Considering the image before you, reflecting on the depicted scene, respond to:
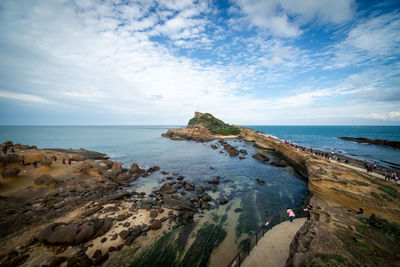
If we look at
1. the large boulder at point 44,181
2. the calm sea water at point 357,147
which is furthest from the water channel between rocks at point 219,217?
the calm sea water at point 357,147

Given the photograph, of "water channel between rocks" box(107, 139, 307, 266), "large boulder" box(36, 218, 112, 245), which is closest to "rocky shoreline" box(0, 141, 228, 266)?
"large boulder" box(36, 218, 112, 245)

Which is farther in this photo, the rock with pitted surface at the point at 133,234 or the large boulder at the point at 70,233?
the rock with pitted surface at the point at 133,234

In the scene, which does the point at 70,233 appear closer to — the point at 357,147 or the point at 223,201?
the point at 223,201

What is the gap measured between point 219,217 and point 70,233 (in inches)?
451

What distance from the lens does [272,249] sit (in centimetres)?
843

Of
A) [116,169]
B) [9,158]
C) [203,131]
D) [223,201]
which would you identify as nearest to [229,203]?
[223,201]

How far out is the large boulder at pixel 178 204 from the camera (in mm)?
14307

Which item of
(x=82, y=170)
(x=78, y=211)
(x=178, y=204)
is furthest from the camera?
(x=82, y=170)

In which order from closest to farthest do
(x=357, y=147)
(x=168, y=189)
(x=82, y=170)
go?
(x=168, y=189)
(x=82, y=170)
(x=357, y=147)

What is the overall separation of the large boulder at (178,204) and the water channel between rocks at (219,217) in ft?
4.21

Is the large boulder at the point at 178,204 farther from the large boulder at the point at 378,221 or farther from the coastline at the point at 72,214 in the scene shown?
the large boulder at the point at 378,221

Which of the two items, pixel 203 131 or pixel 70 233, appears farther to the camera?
pixel 203 131

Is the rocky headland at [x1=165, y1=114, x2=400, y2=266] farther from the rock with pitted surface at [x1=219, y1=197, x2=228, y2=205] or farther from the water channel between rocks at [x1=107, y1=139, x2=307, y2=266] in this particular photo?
the rock with pitted surface at [x1=219, y1=197, x2=228, y2=205]

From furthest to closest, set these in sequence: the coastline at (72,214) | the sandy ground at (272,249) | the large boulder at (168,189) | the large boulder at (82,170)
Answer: the large boulder at (82,170) → the large boulder at (168,189) → the coastline at (72,214) → the sandy ground at (272,249)
